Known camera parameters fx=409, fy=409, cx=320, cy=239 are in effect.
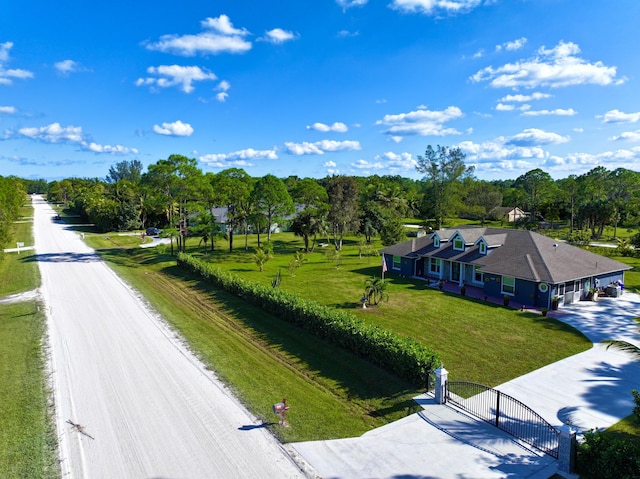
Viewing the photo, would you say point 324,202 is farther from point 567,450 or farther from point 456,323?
point 567,450

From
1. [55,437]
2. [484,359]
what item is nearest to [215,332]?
[55,437]

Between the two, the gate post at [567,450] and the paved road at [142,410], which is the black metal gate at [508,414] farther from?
the paved road at [142,410]

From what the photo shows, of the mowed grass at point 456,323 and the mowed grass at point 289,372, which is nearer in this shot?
the mowed grass at point 289,372

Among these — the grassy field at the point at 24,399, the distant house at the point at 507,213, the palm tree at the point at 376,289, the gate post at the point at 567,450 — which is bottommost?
the grassy field at the point at 24,399

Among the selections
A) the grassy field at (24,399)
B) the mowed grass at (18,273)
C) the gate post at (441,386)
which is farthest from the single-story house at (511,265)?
the mowed grass at (18,273)

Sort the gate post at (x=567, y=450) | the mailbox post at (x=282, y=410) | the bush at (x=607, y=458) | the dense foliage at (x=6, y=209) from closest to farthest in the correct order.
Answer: the bush at (x=607, y=458) → the gate post at (x=567, y=450) → the mailbox post at (x=282, y=410) → the dense foliage at (x=6, y=209)

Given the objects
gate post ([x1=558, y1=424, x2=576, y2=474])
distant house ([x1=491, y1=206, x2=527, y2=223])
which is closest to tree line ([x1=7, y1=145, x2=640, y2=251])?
distant house ([x1=491, y1=206, x2=527, y2=223])

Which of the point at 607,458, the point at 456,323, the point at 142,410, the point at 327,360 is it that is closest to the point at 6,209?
the point at 142,410
